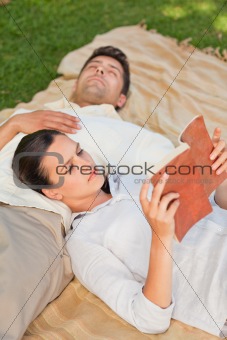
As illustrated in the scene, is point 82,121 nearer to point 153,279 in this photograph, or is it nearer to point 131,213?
point 131,213

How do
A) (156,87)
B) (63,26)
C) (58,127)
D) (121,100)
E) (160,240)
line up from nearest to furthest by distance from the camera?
(160,240)
(58,127)
(121,100)
(156,87)
(63,26)

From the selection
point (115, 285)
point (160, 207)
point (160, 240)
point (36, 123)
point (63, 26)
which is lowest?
point (63, 26)

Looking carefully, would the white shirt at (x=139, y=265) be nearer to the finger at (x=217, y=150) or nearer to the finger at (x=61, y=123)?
the finger at (x=217, y=150)

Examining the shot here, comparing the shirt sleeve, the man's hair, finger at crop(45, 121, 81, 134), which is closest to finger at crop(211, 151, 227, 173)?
the shirt sleeve

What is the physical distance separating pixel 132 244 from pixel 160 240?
12.8 inches

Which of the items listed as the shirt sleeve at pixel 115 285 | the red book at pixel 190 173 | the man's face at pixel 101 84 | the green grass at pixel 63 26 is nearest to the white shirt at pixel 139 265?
the shirt sleeve at pixel 115 285

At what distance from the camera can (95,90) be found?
2.69 metres

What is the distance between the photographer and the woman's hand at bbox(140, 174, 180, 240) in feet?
4.65

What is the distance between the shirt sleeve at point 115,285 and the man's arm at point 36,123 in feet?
2.09

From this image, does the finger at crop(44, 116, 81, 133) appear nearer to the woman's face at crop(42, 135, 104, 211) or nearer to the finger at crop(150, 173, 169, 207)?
the woman's face at crop(42, 135, 104, 211)

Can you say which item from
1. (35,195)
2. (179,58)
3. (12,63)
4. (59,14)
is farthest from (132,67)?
(35,195)

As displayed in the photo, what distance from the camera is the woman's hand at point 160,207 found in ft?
4.65

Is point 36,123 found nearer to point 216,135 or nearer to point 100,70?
point 100,70

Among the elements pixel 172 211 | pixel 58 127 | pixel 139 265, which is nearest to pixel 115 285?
pixel 139 265
